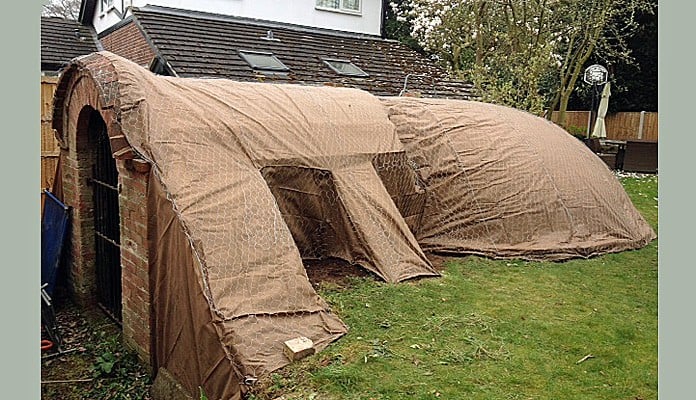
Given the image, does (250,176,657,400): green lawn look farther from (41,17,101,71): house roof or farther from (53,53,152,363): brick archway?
(41,17,101,71): house roof

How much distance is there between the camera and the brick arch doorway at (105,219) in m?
5.47

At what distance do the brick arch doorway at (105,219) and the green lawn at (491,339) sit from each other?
210 centimetres

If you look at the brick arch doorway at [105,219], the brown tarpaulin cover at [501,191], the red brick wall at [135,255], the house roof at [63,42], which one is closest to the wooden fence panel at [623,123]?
the brown tarpaulin cover at [501,191]

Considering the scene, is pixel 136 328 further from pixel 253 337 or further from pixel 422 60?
pixel 422 60

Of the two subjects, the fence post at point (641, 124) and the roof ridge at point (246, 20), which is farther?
the fence post at point (641, 124)

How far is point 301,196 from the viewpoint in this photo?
5.43 meters

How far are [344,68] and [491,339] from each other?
899cm

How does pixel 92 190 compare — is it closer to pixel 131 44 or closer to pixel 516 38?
pixel 131 44

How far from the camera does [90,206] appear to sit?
5.68 m

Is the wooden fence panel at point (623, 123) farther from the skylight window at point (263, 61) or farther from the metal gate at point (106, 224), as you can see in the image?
the metal gate at point (106, 224)

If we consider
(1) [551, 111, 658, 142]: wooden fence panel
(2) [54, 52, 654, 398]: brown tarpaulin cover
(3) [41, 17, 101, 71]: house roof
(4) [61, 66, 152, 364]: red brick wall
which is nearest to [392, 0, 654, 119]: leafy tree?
(1) [551, 111, 658, 142]: wooden fence panel

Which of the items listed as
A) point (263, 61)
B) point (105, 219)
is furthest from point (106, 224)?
point (263, 61)

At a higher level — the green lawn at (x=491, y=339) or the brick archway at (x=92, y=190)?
the brick archway at (x=92, y=190)

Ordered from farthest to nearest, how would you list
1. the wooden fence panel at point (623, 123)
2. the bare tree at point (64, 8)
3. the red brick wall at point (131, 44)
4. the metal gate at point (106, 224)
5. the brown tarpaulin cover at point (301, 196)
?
the bare tree at point (64, 8) → the wooden fence panel at point (623, 123) → the red brick wall at point (131, 44) → the metal gate at point (106, 224) → the brown tarpaulin cover at point (301, 196)
